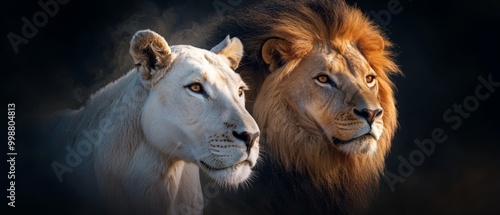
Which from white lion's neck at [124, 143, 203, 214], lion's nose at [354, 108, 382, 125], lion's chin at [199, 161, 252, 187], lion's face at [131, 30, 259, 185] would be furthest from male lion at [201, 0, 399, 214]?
lion's chin at [199, 161, 252, 187]

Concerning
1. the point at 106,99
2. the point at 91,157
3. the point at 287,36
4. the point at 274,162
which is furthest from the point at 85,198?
the point at 287,36

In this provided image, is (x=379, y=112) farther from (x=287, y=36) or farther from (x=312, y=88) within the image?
(x=287, y=36)

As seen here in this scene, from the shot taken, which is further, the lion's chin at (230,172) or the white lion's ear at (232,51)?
the white lion's ear at (232,51)

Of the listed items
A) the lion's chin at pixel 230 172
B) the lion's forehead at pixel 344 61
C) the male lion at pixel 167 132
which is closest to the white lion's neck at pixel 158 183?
the male lion at pixel 167 132

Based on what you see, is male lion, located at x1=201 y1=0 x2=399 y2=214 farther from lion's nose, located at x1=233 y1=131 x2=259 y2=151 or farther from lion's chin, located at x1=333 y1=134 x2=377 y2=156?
lion's nose, located at x1=233 y1=131 x2=259 y2=151

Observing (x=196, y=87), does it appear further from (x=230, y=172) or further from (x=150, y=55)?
(x=230, y=172)

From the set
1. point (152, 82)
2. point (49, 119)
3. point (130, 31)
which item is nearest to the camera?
point (152, 82)

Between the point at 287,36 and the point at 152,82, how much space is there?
3.32ft

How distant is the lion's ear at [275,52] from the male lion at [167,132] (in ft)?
1.87

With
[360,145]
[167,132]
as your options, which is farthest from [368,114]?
[167,132]

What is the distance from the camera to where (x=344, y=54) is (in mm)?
4344

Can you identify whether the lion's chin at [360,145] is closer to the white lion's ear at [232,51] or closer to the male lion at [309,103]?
the male lion at [309,103]

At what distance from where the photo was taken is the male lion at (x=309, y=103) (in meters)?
4.14

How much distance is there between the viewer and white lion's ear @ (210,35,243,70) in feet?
12.7
